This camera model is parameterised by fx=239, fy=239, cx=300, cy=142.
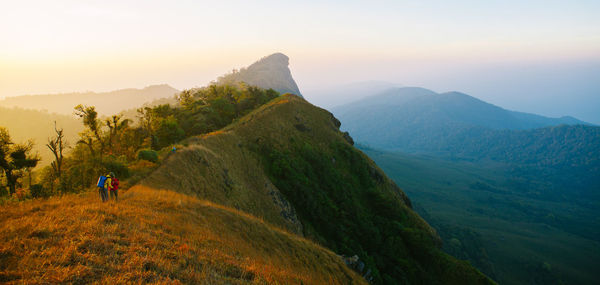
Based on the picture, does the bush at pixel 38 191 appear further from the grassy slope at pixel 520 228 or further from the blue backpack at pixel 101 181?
the grassy slope at pixel 520 228

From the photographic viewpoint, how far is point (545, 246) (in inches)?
5044

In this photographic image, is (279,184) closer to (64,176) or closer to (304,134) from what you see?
(304,134)

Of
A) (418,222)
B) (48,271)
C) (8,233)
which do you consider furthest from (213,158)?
(418,222)

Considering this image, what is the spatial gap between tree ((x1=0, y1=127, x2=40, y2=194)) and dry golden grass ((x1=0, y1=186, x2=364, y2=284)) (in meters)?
15.2

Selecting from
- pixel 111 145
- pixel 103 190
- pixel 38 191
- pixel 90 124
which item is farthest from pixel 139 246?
pixel 111 145

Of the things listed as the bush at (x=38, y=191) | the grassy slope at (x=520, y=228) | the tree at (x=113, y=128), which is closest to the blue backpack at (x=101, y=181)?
the bush at (x=38, y=191)

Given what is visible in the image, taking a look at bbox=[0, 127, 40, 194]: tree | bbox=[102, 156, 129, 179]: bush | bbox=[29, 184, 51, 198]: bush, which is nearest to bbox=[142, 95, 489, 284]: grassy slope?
bbox=[102, 156, 129, 179]: bush

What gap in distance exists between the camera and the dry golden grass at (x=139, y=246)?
7.31 meters

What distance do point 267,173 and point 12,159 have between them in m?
25.3

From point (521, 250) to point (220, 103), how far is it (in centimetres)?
16163

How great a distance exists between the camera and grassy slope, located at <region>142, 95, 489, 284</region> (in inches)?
900

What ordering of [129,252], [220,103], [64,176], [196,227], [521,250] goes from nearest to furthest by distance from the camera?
[129,252], [196,227], [64,176], [220,103], [521,250]

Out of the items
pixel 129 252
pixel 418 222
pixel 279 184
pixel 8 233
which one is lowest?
pixel 418 222

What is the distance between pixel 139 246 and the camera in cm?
912
